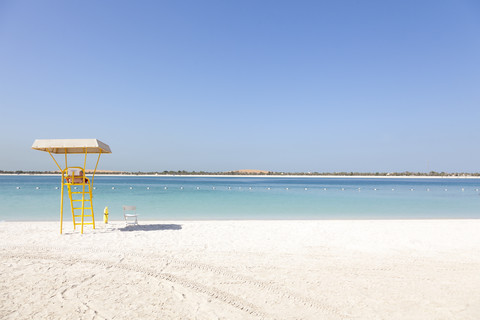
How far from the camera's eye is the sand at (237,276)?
3.85m

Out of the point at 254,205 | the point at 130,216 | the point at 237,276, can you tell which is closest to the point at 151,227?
the point at 130,216

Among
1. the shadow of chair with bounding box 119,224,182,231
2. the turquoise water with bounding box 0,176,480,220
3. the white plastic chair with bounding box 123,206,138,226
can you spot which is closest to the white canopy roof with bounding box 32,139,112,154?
the white plastic chair with bounding box 123,206,138,226

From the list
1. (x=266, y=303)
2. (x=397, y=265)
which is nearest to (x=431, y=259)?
(x=397, y=265)

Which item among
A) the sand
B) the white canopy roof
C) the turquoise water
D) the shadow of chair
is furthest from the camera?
the turquoise water

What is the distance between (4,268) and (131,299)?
285 cm

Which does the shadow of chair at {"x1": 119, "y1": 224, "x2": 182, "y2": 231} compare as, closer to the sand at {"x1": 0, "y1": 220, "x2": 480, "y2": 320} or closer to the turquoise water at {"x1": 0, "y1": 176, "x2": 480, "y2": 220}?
the sand at {"x1": 0, "y1": 220, "x2": 480, "y2": 320}

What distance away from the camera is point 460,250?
6.90 m

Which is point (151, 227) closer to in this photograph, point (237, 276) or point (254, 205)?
point (237, 276)

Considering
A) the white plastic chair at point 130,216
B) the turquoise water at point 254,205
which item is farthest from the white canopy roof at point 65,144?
the turquoise water at point 254,205

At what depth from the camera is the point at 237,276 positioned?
501 centimetres

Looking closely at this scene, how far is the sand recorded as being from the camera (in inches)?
152

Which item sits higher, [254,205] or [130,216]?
[130,216]

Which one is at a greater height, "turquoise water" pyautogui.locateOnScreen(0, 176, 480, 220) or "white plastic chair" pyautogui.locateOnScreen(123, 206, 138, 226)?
"white plastic chair" pyautogui.locateOnScreen(123, 206, 138, 226)

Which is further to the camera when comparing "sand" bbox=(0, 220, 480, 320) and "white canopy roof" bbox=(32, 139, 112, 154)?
"white canopy roof" bbox=(32, 139, 112, 154)
